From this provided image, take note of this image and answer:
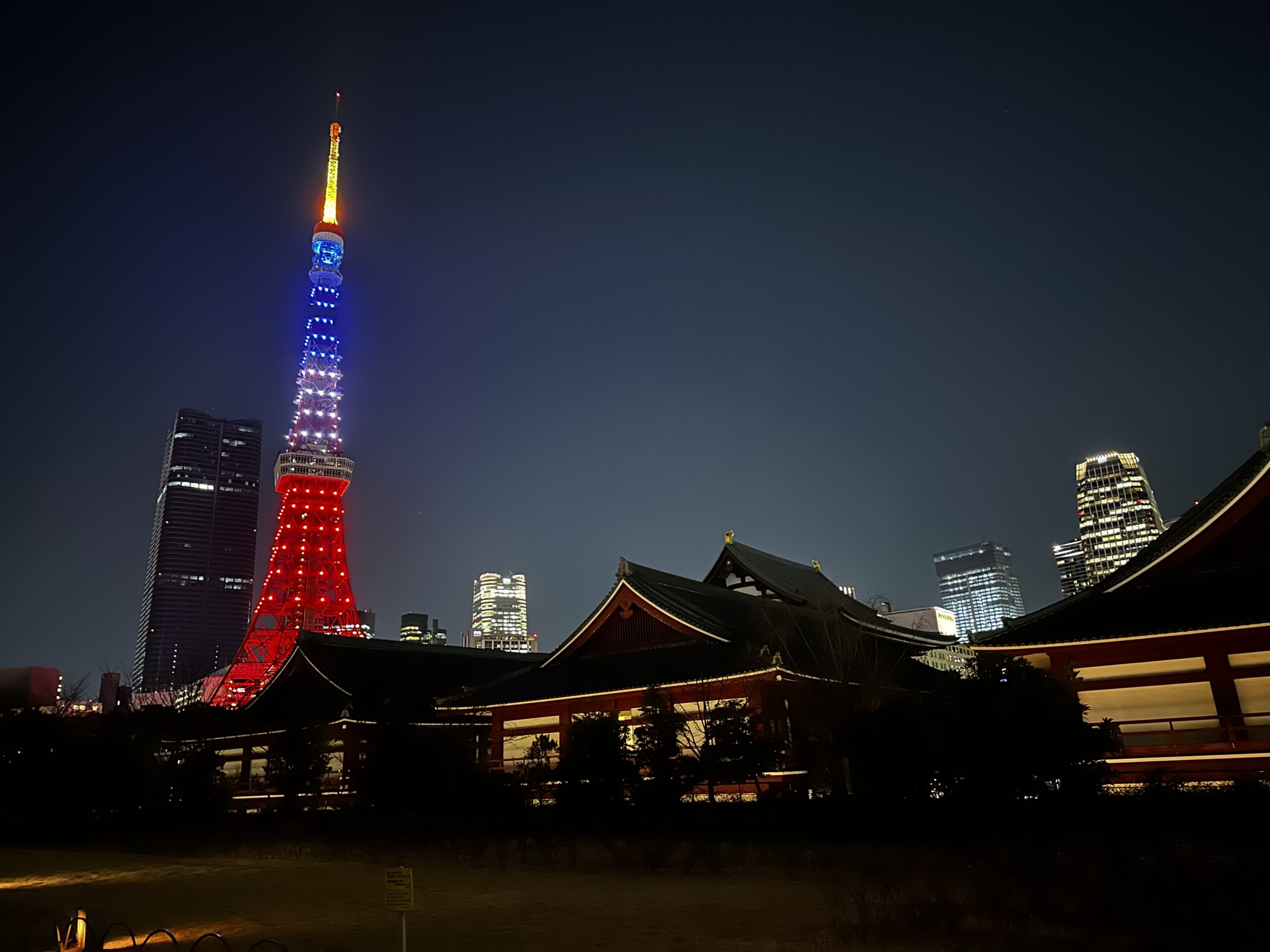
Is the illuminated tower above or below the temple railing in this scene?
above

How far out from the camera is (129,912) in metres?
14.4

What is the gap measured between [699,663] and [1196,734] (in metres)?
13.1

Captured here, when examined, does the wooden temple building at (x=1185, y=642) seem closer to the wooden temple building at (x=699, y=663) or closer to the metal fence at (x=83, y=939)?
the wooden temple building at (x=699, y=663)

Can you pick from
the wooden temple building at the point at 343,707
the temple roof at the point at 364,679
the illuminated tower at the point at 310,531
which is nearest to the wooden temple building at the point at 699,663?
the wooden temple building at the point at 343,707

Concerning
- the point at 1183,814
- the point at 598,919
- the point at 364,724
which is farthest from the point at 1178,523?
the point at 364,724

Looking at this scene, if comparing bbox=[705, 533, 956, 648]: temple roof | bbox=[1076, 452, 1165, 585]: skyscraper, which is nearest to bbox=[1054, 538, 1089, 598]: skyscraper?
bbox=[1076, 452, 1165, 585]: skyscraper

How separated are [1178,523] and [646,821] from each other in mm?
15189

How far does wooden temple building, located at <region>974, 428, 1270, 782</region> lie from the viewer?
18.6 metres

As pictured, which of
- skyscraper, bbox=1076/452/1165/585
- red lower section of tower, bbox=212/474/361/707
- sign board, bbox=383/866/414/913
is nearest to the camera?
sign board, bbox=383/866/414/913

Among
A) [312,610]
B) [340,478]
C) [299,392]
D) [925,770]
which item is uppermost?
[299,392]

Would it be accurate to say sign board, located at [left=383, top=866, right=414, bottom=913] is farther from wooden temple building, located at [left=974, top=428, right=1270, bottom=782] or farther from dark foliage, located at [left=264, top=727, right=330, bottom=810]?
dark foliage, located at [left=264, top=727, right=330, bottom=810]

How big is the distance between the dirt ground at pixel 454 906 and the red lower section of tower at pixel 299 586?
3791cm

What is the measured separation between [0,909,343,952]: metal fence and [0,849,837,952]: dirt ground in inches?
5.9

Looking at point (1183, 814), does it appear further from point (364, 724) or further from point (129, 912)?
point (364, 724)
